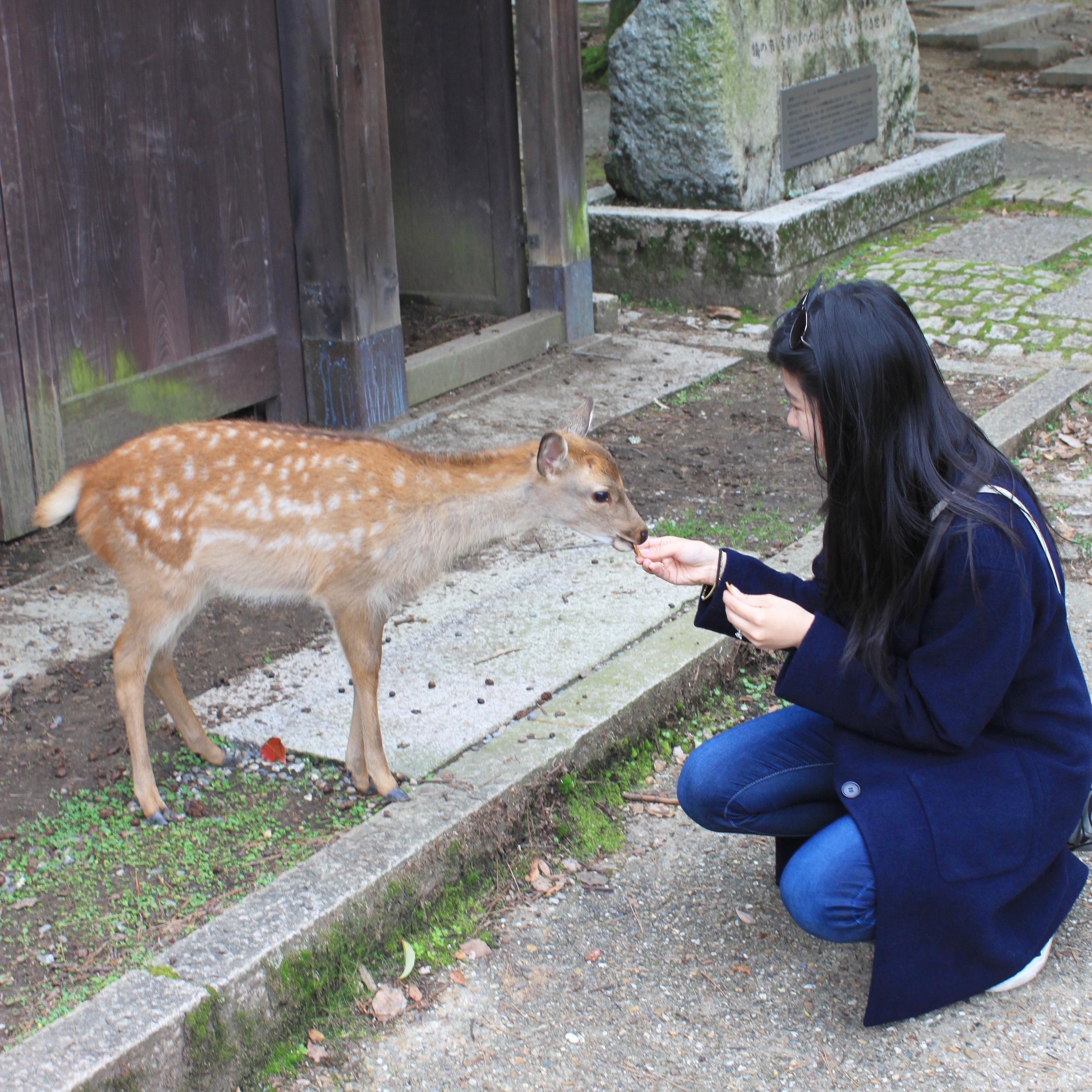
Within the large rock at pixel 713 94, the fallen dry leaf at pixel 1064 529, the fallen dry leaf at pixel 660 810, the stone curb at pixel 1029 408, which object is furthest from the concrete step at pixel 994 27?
the fallen dry leaf at pixel 660 810

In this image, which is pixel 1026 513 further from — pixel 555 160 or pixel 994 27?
pixel 994 27

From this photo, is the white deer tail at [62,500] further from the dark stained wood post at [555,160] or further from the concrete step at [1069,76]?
the concrete step at [1069,76]

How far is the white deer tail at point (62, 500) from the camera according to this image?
3.81m

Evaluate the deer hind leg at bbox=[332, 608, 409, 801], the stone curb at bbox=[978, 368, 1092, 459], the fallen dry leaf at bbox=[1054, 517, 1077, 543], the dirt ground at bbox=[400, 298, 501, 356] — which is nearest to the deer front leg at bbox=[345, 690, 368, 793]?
the deer hind leg at bbox=[332, 608, 409, 801]

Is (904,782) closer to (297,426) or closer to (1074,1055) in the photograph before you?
(1074,1055)

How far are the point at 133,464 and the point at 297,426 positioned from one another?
1.70 ft

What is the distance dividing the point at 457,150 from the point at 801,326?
18.6 feet

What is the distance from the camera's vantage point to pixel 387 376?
6766mm

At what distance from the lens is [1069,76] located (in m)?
14.5

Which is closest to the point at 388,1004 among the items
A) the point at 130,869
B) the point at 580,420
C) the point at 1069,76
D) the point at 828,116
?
the point at 130,869

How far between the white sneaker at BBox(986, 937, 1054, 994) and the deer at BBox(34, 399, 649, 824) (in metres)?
1.58

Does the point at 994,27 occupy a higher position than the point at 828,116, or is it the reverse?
the point at 994,27

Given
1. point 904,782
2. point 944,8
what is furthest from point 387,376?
point 944,8

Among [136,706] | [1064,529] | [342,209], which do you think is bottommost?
[1064,529]
